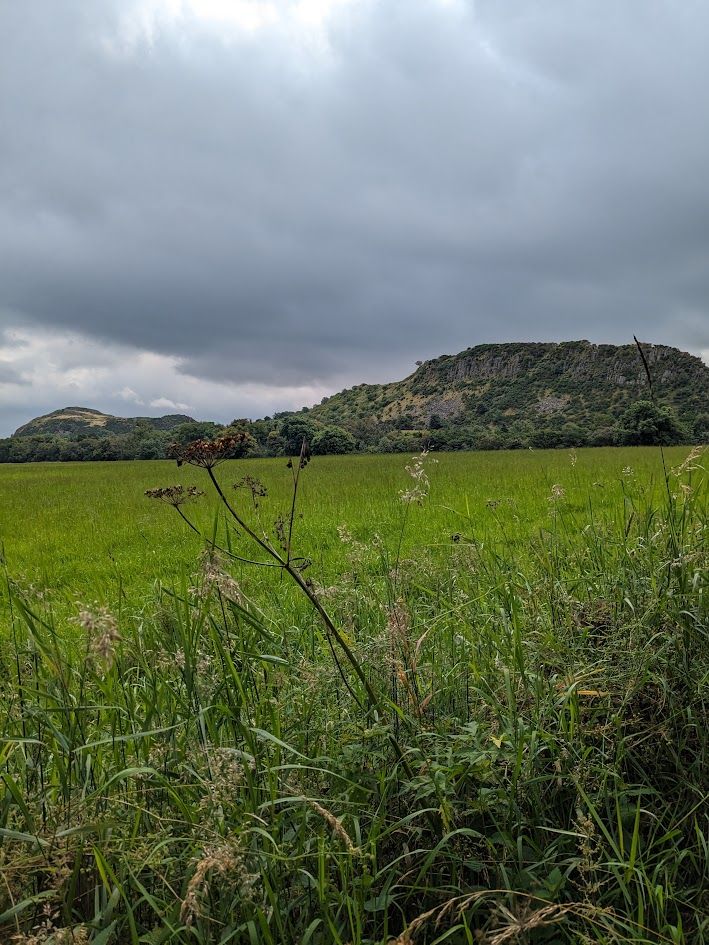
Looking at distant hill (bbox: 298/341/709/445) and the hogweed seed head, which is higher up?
distant hill (bbox: 298/341/709/445)

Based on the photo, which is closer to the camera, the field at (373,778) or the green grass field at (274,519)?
the field at (373,778)

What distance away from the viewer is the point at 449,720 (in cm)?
228

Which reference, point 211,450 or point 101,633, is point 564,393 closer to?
point 211,450

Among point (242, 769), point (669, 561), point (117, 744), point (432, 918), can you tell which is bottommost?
point (432, 918)

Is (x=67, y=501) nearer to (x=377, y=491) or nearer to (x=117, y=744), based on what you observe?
(x=377, y=491)

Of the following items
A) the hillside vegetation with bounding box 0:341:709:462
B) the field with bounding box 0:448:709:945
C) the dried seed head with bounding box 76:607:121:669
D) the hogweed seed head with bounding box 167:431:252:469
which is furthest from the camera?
the hillside vegetation with bounding box 0:341:709:462

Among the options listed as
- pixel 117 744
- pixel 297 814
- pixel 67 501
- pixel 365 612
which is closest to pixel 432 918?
pixel 297 814

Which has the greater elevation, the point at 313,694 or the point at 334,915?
the point at 313,694

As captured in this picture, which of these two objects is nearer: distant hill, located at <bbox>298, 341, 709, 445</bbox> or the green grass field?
the green grass field

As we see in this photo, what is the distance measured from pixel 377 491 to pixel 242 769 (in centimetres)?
1621

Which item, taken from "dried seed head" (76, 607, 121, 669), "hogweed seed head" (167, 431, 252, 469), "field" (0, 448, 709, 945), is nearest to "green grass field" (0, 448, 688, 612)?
"field" (0, 448, 709, 945)

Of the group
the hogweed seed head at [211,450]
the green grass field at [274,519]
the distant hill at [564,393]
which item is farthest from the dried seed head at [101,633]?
the distant hill at [564,393]

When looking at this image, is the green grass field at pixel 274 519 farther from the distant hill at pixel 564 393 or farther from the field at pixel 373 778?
the distant hill at pixel 564 393

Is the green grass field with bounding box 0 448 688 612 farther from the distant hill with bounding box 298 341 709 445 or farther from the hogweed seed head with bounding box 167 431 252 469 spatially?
the distant hill with bounding box 298 341 709 445
